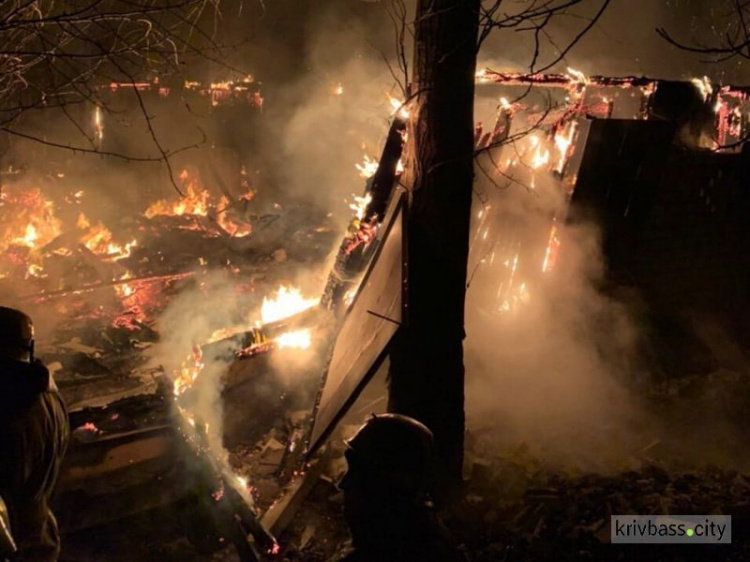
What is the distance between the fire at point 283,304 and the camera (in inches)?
376

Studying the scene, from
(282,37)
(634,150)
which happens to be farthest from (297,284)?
(282,37)

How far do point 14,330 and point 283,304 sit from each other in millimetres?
6592

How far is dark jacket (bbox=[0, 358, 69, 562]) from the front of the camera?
3.26 metres

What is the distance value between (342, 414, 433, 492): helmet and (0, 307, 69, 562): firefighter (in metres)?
2.25

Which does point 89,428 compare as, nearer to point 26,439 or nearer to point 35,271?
point 26,439

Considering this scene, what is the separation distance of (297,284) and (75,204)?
837cm

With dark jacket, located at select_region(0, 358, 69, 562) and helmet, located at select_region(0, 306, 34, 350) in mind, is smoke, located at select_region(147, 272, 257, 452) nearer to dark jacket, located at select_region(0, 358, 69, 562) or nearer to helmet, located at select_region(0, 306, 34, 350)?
dark jacket, located at select_region(0, 358, 69, 562)

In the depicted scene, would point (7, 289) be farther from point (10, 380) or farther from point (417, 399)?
point (417, 399)

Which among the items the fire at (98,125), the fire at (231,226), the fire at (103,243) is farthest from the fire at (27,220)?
the fire at (231,226)

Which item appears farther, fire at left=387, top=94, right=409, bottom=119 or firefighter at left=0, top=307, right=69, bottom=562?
fire at left=387, top=94, right=409, bottom=119

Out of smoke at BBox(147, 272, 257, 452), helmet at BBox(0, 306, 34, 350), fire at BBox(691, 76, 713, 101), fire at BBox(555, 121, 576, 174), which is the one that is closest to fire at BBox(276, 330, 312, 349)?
smoke at BBox(147, 272, 257, 452)

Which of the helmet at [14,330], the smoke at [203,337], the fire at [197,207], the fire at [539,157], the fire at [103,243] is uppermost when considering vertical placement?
the fire at [539,157]

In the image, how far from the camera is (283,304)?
991 centimetres

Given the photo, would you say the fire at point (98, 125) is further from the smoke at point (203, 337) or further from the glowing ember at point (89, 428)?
the glowing ember at point (89, 428)
